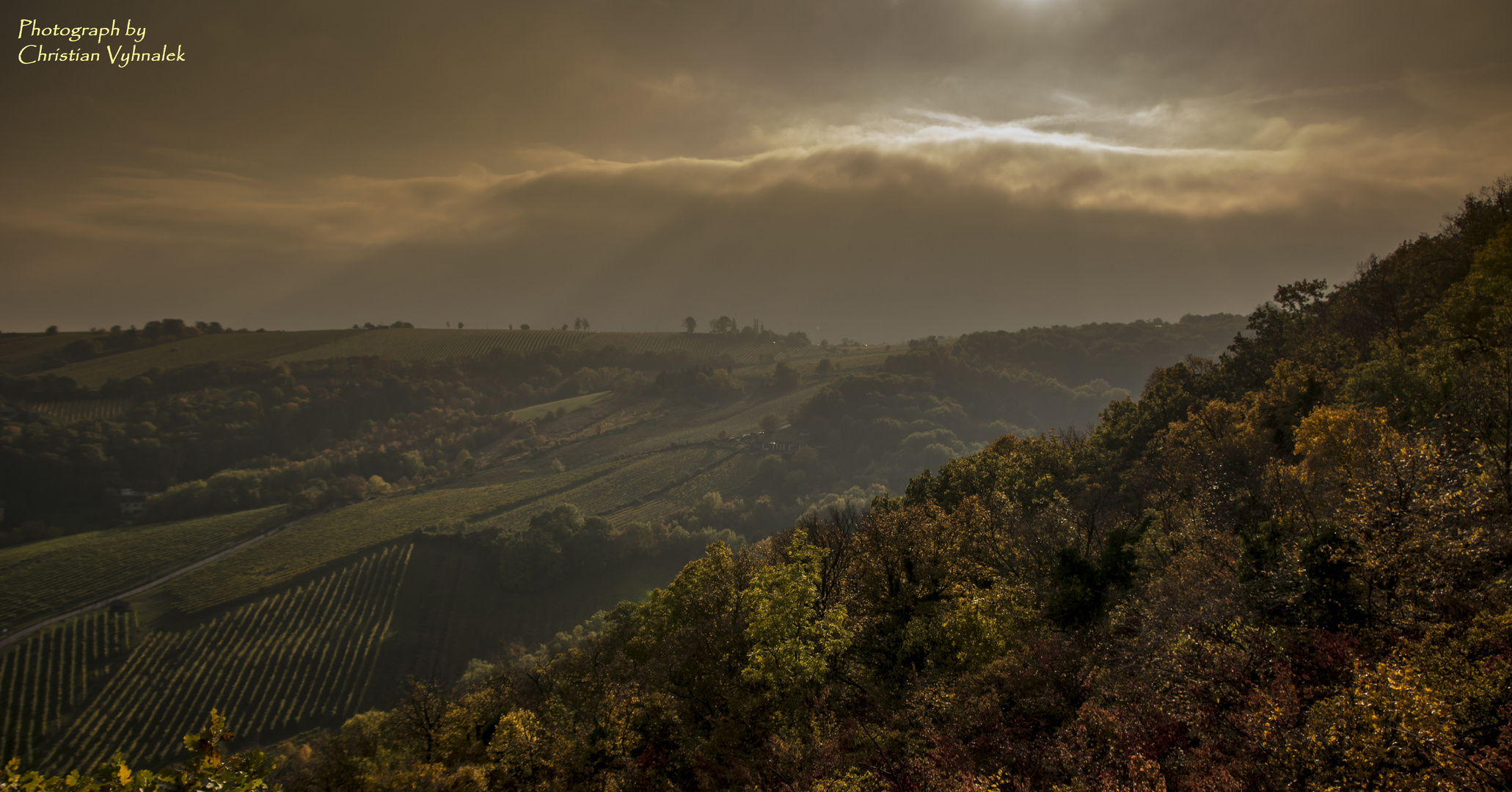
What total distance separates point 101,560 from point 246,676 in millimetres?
65893

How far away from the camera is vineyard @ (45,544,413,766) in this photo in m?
84.9

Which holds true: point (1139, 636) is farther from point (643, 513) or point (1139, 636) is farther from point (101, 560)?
point (101, 560)

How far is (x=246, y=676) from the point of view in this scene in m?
95.3

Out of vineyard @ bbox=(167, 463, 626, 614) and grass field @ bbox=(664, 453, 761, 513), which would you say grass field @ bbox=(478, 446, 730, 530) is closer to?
grass field @ bbox=(664, 453, 761, 513)

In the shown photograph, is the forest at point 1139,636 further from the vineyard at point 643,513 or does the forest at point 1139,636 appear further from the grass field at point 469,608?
the vineyard at point 643,513

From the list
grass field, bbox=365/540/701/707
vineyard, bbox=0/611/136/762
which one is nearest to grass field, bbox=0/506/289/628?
vineyard, bbox=0/611/136/762

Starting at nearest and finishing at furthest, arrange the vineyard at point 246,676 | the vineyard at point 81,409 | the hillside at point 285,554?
the vineyard at point 246,676
the hillside at point 285,554
the vineyard at point 81,409

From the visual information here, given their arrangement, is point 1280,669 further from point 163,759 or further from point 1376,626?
point 163,759

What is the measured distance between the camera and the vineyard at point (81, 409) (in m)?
174

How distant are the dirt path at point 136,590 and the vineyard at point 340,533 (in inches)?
111

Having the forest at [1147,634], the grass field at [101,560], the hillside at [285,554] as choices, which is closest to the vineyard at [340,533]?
the hillside at [285,554]

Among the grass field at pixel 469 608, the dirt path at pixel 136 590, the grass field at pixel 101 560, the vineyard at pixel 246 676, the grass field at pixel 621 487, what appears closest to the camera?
the vineyard at pixel 246 676

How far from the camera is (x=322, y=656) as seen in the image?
101250 mm

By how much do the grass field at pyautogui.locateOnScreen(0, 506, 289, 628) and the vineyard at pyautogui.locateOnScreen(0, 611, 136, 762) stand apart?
465 inches
